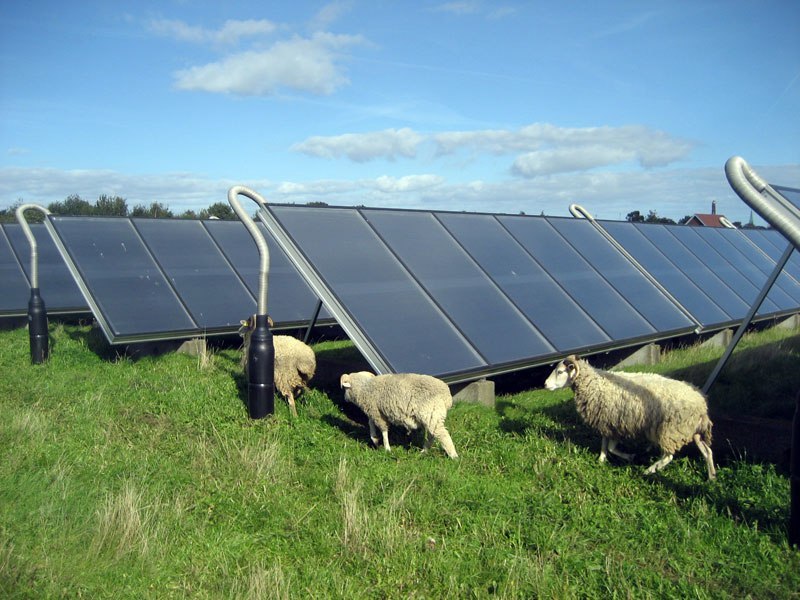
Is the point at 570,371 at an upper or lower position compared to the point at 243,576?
upper

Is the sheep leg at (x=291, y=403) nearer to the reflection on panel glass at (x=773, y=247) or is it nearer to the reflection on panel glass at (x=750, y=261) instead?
A: the reflection on panel glass at (x=750, y=261)

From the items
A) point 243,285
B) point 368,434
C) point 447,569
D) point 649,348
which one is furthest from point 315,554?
point 243,285

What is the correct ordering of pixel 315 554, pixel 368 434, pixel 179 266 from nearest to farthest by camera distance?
pixel 315 554
pixel 368 434
pixel 179 266

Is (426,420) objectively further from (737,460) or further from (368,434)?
(737,460)

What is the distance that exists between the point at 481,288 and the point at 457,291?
48 centimetres

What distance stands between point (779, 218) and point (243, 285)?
9.81 m

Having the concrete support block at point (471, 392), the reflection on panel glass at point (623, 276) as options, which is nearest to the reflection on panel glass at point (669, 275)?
the reflection on panel glass at point (623, 276)

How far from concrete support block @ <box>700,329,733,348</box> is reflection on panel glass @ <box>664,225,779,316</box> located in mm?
1757

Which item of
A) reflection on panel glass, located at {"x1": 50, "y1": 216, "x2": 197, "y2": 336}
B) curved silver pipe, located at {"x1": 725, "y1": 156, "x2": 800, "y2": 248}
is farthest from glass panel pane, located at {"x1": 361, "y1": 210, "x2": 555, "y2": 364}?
curved silver pipe, located at {"x1": 725, "y1": 156, "x2": 800, "y2": 248}

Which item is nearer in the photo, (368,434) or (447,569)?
(447,569)

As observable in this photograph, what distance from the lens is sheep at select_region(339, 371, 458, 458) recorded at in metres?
6.07

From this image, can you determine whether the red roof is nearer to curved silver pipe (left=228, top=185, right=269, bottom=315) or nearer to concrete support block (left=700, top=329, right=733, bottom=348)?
concrete support block (left=700, top=329, right=733, bottom=348)

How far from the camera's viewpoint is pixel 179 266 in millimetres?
12133

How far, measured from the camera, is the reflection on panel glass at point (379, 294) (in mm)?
7262
